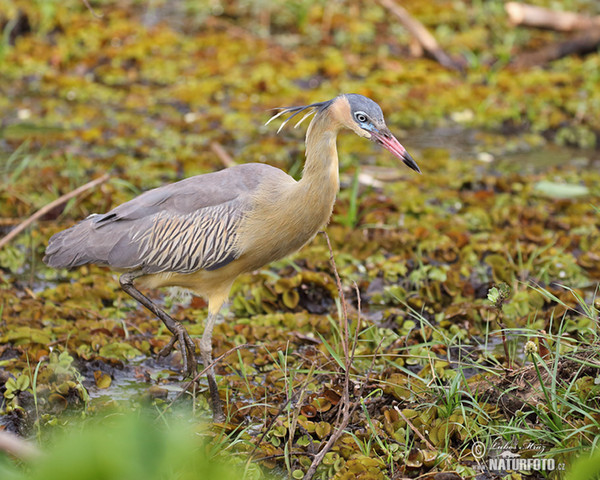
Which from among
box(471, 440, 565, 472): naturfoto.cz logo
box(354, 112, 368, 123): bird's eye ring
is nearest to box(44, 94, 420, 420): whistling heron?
box(354, 112, 368, 123): bird's eye ring

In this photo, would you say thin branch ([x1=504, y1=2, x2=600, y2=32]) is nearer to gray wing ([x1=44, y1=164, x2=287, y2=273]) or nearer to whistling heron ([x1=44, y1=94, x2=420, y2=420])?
whistling heron ([x1=44, y1=94, x2=420, y2=420])

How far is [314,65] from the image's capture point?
8984mm

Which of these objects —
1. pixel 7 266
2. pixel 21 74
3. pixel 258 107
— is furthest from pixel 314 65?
pixel 7 266

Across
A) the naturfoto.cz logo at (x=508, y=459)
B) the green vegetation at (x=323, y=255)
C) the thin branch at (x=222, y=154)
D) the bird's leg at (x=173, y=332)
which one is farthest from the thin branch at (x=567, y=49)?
the naturfoto.cz logo at (x=508, y=459)

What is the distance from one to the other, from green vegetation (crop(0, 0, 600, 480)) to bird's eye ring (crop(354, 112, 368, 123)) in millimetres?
999

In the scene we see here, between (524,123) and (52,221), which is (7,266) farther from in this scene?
(524,123)

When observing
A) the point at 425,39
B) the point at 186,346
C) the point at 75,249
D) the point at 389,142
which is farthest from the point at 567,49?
the point at 75,249

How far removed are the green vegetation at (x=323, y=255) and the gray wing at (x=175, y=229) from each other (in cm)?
52

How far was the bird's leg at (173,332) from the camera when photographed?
396 cm

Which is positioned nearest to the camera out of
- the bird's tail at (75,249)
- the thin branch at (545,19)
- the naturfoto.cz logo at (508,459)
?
the naturfoto.cz logo at (508,459)

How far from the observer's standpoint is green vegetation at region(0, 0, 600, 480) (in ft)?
10.7

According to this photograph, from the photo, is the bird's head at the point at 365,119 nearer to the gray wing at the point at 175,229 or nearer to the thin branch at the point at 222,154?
the gray wing at the point at 175,229

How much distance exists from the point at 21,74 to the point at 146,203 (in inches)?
222

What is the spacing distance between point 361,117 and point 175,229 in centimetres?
113
